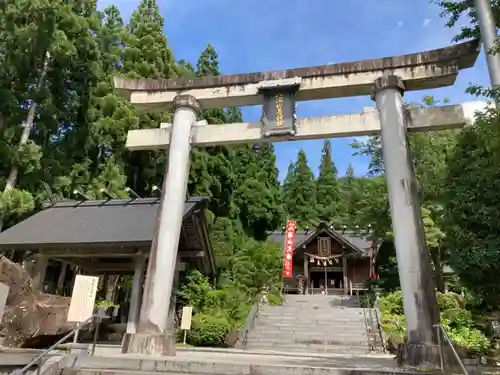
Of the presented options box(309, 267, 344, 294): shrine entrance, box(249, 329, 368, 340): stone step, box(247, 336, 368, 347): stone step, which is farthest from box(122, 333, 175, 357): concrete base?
box(309, 267, 344, 294): shrine entrance

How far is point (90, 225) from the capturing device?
14.1 m

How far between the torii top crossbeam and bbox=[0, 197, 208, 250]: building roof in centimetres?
416

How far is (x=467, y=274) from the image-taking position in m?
8.82

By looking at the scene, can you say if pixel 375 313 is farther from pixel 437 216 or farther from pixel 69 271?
pixel 69 271

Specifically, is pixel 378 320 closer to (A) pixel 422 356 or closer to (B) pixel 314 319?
(B) pixel 314 319

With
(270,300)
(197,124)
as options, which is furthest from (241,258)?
(197,124)

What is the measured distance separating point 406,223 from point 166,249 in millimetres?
4761

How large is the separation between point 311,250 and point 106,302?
15678mm

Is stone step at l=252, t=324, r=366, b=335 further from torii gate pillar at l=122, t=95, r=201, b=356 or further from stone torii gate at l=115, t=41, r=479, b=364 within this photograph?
stone torii gate at l=115, t=41, r=479, b=364

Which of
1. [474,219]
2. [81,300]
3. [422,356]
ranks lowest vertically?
[422,356]

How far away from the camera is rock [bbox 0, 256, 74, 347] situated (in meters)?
8.19

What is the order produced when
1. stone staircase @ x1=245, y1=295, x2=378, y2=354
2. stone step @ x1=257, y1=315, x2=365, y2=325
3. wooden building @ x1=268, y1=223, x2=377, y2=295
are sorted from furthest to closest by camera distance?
wooden building @ x1=268, y1=223, x2=377, y2=295, stone step @ x1=257, y1=315, x2=365, y2=325, stone staircase @ x1=245, y1=295, x2=378, y2=354

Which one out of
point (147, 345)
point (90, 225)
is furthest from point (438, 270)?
point (147, 345)

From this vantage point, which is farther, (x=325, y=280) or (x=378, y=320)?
(x=325, y=280)
